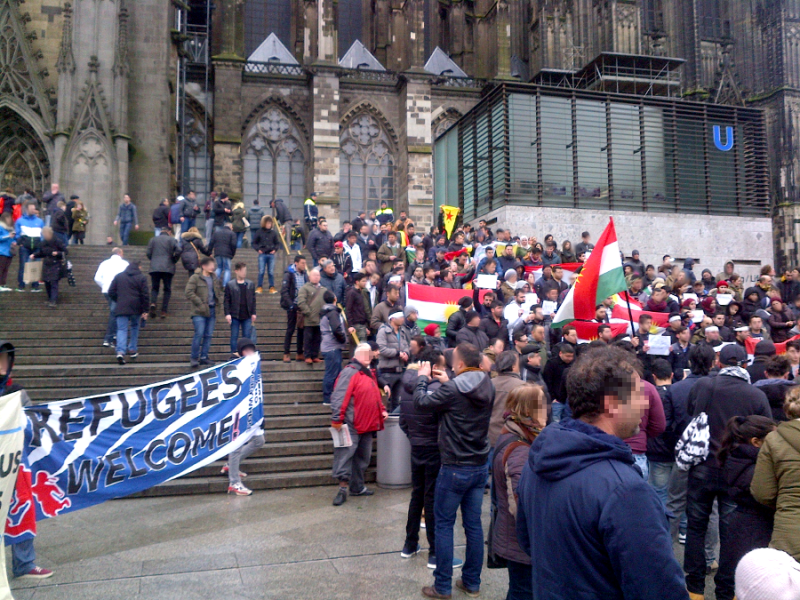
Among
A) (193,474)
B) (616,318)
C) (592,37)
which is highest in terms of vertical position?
(592,37)

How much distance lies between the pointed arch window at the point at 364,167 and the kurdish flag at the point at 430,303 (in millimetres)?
22274

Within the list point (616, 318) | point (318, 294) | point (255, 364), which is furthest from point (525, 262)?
point (255, 364)

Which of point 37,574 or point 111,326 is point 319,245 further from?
point 37,574

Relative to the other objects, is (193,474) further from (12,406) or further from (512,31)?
(512,31)

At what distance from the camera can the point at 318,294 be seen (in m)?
11.9

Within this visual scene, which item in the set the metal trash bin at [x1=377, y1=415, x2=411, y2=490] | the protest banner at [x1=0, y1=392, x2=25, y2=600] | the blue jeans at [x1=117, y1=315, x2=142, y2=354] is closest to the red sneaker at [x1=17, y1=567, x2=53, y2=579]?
the protest banner at [x1=0, y1=392, x2=25, y2=600]

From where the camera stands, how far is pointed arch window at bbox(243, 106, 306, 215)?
33.4 m

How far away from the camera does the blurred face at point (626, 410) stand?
240 centimetres

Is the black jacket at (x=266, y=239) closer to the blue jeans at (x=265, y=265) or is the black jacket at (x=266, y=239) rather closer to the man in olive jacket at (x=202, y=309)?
the blue jeans at (x=265, y=265)

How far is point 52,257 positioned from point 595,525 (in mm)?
13205

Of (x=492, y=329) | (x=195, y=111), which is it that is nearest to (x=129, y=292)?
(x=492, y=329)

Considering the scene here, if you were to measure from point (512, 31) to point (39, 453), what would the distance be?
38.4 meters

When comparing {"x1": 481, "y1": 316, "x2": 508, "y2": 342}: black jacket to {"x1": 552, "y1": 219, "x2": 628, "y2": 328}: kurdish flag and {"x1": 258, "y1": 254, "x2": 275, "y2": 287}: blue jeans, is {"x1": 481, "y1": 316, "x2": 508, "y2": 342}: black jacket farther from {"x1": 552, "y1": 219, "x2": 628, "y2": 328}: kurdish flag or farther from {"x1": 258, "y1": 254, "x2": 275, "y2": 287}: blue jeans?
{"x1": 258, "y1": 254, "x2": 275, "y2": 287}: blue jeans

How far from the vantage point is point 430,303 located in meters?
12.3
